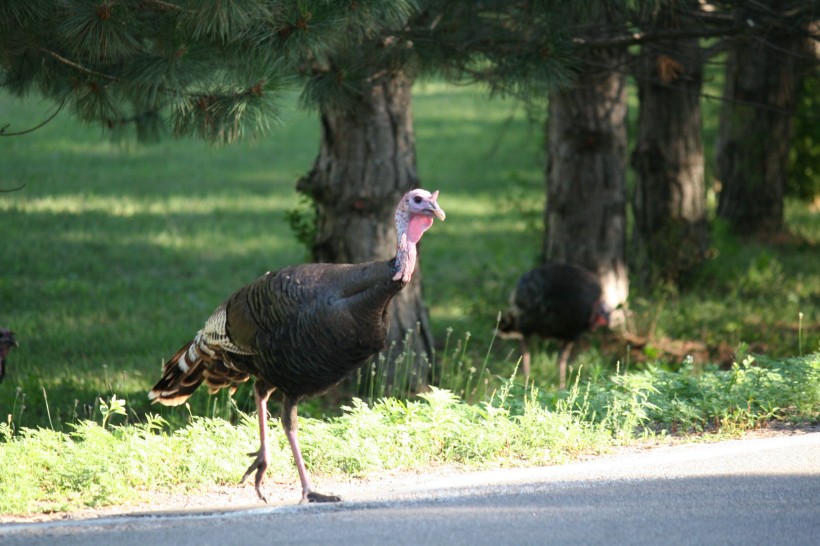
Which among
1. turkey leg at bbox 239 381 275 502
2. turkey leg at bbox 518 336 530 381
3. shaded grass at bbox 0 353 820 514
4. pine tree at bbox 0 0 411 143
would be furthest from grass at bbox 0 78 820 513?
pine tree at bbox 0 0 411 143

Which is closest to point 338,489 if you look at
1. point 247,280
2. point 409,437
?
point 409,437

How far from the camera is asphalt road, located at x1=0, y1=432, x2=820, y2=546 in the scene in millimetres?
4301

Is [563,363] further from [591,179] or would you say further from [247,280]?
[247,280]

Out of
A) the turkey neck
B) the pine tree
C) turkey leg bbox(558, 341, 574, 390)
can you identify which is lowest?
turkey leg bbox(558, 341, 574, 390)

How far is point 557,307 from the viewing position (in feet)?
30.8

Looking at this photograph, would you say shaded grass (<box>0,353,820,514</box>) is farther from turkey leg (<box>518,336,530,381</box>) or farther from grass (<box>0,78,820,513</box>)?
turkey leg (<box>518,336,530,381</box>)

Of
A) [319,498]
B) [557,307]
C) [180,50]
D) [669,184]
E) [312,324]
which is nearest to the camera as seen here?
[319,498]

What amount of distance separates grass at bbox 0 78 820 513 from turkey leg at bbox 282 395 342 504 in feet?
1.15

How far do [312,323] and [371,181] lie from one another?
10.3 ft

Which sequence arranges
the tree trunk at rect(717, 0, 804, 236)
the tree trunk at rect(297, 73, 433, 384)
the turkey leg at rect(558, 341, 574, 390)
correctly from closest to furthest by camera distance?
the tree trunk at rect(297, 73, 433, 384) → the turkey leg at rect(558, 341, 574, 390) → the tree trunk at rect(717, 0, 804, 236)

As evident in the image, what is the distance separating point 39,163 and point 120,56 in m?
13.7

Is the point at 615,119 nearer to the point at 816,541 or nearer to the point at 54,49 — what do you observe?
the point at 54,49

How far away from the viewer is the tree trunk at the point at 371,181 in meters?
8.12

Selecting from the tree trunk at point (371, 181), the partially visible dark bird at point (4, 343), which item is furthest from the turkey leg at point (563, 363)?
the partially visible dark bird at point (4, 343)
